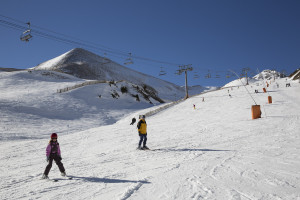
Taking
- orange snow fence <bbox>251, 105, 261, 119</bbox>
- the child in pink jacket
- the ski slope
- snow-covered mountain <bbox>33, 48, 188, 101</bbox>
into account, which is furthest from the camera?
snow-covered mountain <bbox>33, 48, 188, 101</bbox>

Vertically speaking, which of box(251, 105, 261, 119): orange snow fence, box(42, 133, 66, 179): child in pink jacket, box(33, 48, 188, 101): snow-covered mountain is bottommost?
box(42, 133, 66, 179): child in pink jacket

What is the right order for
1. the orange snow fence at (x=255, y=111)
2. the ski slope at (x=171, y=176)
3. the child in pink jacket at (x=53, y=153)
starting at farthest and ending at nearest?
the orange snow fence at (x=255, y=111) → the child in pink jacket at (x=53, y=153) → the ski slope at (x=171, y=176)

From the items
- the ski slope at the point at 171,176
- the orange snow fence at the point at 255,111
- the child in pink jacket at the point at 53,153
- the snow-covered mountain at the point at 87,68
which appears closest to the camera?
the ski slope at the point at 171,176

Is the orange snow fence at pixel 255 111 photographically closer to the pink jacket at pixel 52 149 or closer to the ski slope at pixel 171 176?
the ski slope at pixel 171 176

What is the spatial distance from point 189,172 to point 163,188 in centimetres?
147

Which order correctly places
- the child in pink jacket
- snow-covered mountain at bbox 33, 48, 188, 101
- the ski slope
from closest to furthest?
the ski slope
the child in pink jacket
snow-covered mountain at bbox 33, 48, 188, 101

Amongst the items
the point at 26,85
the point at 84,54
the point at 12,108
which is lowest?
the point at 12,108

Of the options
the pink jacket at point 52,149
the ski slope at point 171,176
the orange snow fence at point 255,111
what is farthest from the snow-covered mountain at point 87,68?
the pink jacket at point 52,149

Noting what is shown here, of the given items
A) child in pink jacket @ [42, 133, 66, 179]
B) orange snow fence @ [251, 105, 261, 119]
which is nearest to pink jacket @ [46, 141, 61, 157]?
child in pink jacket @ [42, 133, 66, 179]

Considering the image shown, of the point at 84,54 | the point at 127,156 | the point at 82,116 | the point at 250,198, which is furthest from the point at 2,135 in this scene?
the point at 84,54

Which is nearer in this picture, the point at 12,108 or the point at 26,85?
the point at 12,108

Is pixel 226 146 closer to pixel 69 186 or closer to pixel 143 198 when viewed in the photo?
pixel 143 198

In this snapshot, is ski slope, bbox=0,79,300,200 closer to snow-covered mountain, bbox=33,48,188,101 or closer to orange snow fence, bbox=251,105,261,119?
orange snow fence, bbox=251,105,261,119

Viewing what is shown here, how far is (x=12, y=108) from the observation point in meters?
28.8
